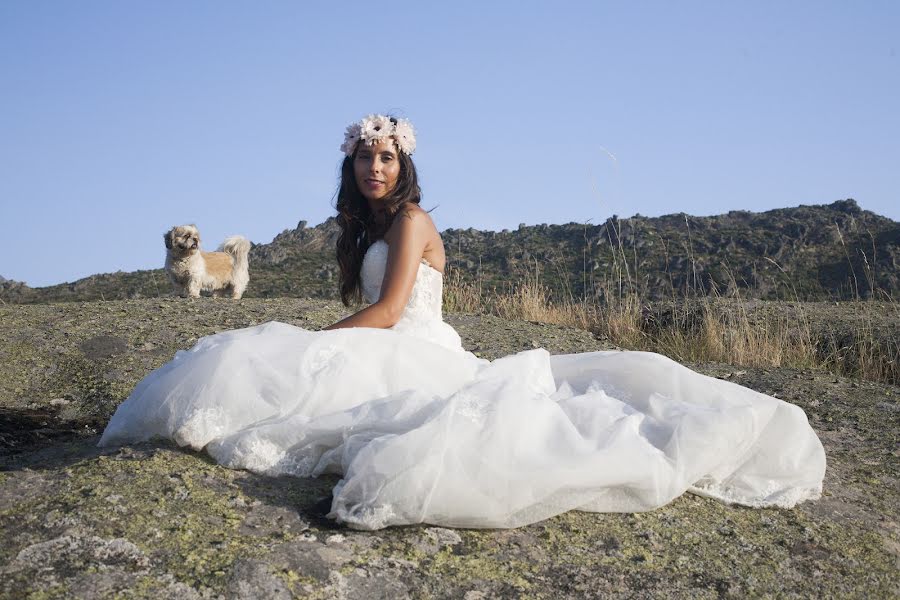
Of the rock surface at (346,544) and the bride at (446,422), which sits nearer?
the rock surface at (346,544)

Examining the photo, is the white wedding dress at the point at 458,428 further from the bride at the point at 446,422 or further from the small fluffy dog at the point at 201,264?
the small fluffy dog at the point at 201,264

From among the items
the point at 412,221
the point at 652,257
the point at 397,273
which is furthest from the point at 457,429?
the point at 652,257

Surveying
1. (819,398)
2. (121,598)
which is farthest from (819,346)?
(121,598)

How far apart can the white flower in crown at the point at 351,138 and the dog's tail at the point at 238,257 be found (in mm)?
9319

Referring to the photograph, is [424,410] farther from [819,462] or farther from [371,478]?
[819,462]

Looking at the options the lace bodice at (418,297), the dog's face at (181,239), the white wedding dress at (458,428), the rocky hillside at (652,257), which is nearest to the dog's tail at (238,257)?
the dog's face at (181,239)

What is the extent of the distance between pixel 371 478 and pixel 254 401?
76 cm

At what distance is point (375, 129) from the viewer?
467 centimetres

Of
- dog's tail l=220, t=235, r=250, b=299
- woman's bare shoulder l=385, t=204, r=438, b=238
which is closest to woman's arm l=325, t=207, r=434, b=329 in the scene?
woman's bare shoulder l=385, t=204, r=438, b=238

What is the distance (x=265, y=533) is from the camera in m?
2.98

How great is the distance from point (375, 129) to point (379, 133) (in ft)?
0.13

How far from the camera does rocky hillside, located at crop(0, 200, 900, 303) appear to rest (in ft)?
71.8

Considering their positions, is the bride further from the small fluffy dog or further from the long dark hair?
the small fluffy dog

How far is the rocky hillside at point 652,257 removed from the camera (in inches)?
862
